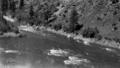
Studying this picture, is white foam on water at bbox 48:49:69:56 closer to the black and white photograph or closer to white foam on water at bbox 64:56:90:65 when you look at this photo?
the black and white photograph

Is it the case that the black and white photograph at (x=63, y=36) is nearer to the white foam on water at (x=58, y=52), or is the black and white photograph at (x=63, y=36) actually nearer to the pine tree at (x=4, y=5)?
the white foam on water at (x=58, y=52)

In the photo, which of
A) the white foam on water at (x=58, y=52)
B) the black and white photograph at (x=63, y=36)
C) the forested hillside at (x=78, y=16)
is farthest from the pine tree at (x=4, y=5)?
the white foam on water at (x=58, y=52)

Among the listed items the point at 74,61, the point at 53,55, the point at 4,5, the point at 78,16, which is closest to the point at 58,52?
the point at 53,55

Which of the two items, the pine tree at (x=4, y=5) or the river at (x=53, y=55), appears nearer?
the river at (x=53, y=55)

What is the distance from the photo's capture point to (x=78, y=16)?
87.2m

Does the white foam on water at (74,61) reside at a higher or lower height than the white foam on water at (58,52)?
higher

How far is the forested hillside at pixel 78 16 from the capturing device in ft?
240

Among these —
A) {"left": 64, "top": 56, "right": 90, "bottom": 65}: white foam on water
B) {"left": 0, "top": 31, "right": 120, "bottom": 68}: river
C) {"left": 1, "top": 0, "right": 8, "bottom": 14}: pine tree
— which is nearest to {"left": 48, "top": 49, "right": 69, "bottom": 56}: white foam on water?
{"left": 0, "top": 31, "right": 120, "bottom": 68}: river

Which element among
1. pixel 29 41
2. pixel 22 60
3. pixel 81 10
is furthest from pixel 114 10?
pixel 22 60

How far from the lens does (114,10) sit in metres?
80.3

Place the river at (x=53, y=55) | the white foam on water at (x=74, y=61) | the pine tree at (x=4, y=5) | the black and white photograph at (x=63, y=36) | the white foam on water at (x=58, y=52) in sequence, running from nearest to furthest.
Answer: the river at (x=53, y=55)
the white foam on water at (x=74, y=61)
the black and white photograph at (x=63, y=36)
the white foam on water at (x=58, y=52)
the pine tree at (x=4, y=5)

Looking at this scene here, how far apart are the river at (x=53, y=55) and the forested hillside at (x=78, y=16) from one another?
13.6 metres

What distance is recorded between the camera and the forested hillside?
73.1 metres

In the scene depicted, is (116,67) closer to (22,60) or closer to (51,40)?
(22,60)
